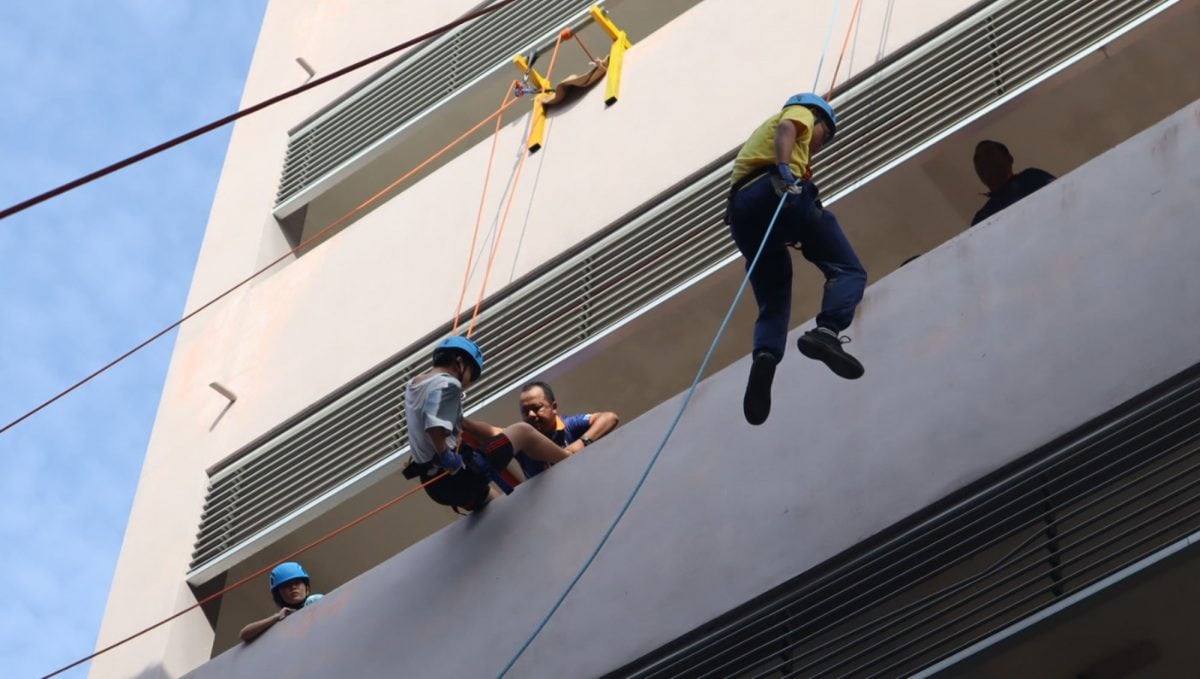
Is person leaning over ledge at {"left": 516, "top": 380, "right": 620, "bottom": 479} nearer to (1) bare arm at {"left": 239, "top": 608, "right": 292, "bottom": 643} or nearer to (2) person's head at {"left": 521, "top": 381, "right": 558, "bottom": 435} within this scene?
(2) person's head at {"left": 521, "top": 381, "right": 558, "bottom": 435}

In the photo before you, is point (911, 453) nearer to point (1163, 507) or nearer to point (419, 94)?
point (1163, 507)

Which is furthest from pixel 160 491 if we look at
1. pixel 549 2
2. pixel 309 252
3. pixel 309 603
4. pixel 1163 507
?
pixel 1163 507

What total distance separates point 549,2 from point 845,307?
6.00 m

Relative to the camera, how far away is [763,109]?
9805 millimetres

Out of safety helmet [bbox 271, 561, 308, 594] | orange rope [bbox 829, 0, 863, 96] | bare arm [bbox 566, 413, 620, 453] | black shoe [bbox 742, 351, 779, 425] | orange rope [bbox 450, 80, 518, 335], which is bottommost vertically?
bare arm [bbox 566, 413, 620, 453]

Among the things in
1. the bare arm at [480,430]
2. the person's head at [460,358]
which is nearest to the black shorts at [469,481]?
the bare arm at [480,430]

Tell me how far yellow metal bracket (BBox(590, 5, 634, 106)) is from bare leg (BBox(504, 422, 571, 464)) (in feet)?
10.0

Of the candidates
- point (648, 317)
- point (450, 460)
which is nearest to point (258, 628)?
point (450, 460)

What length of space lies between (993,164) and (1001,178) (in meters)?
0.07

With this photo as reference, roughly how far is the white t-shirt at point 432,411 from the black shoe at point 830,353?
5.88 feet

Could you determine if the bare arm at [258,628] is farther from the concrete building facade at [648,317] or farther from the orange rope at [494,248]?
the orange rope at [494,248]

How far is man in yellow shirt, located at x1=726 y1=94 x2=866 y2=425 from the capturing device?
6871 mm

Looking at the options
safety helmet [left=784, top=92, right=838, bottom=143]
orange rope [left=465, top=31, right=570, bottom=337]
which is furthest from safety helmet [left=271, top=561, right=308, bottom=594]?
safety helmet [left=784, top=92, right=838, bottom=143]

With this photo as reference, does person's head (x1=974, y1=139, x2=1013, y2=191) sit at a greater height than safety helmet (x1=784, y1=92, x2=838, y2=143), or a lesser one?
lesser
